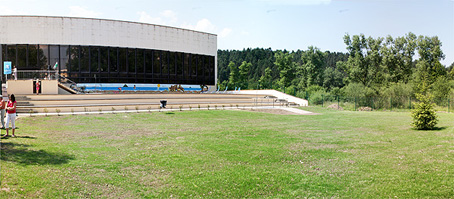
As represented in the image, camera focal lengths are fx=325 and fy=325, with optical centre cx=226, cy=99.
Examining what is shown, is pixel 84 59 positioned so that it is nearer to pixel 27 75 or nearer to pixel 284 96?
pixel 27 75

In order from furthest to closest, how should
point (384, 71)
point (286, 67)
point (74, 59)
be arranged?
point (286, 67)
point (384, 71)
point (74, 59)

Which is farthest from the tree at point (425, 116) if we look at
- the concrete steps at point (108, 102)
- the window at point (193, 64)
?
the window at point (193, 64)

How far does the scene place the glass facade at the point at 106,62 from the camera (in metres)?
35.5

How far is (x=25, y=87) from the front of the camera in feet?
88.7

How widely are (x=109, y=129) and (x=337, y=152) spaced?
10.7m

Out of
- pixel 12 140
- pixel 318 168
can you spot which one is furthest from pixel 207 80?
pixel 318 168

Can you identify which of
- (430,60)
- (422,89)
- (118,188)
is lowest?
(118,188)

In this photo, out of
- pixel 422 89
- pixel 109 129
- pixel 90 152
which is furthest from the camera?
pixel 422 89

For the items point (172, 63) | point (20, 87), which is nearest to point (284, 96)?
point (172, 63)

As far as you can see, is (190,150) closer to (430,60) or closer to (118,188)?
(118,188)

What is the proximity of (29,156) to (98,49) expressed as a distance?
1162 inches

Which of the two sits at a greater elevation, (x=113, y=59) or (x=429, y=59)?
(x=429, y=59)

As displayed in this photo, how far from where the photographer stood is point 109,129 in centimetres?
1599

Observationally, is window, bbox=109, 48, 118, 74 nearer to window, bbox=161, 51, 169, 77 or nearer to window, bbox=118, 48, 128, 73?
window, bbox=118, 48, 128, 73
